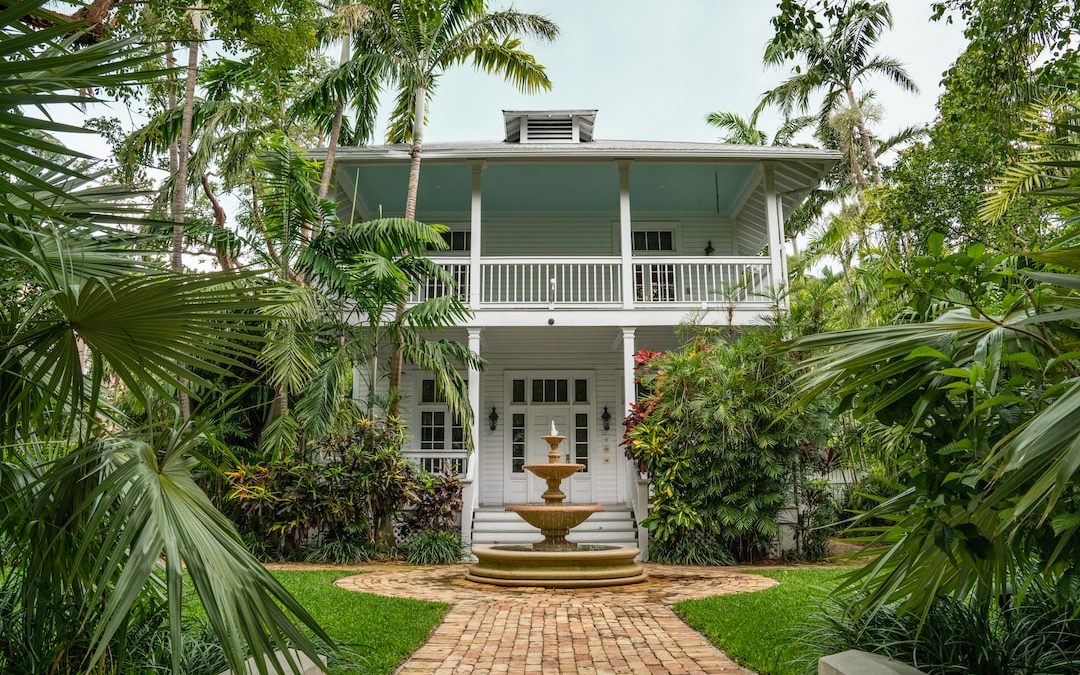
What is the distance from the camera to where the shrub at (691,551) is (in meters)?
11.0

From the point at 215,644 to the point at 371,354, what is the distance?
818cm

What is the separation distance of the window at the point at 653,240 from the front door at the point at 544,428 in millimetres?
2939

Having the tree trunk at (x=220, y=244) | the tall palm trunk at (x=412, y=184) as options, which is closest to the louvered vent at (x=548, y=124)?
the tall palm trunk at (x=412, y=184)

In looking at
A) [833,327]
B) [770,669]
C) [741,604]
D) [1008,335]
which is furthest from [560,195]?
[1008,335]

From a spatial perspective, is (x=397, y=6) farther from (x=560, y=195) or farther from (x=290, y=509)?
(x=290, y=509)

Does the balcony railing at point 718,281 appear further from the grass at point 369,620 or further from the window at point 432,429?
the grass at point 369,620

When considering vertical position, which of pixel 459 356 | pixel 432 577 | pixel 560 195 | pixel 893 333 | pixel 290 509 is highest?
pixel 560 195

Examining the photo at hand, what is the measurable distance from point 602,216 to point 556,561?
8425mm

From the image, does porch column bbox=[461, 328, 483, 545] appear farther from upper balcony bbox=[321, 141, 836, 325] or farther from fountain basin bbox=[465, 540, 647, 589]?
fountain basin bbox=[465, 540, 647, 589]

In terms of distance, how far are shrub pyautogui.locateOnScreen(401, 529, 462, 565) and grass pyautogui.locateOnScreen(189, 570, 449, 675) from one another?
108 inches

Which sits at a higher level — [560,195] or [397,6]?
[397,6]

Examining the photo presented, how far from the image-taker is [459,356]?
1178 centimetres

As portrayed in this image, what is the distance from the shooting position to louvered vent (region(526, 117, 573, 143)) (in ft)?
50.8

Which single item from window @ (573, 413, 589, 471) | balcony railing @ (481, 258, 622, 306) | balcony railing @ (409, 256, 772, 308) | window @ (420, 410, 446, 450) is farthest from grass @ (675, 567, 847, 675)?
window @ (420, 410, 446, 450)
